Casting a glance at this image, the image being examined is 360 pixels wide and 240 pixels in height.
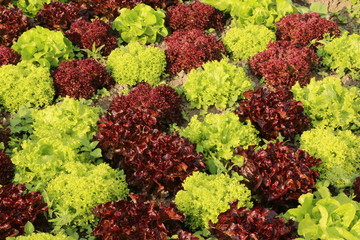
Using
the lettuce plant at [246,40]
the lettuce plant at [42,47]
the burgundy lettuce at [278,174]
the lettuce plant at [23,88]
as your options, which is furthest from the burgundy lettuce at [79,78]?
the burgundy lettuce at [278,174]

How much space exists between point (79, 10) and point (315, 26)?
464 cm

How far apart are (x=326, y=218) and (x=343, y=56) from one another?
13.6 ft

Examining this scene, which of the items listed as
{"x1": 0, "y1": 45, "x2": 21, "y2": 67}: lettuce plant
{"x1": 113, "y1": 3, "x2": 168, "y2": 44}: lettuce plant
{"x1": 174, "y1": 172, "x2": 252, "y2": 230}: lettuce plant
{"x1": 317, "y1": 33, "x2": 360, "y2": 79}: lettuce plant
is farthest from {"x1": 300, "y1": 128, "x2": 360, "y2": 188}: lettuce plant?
{"x1": 0, "y1": 45, "x2": 21, "y2": 67}: lettuce plant

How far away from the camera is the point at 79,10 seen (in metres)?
10.2

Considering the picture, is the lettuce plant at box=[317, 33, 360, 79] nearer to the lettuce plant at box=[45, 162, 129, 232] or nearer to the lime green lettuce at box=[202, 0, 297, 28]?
the lime green lettuce at box=[202, 0, 297, 28]

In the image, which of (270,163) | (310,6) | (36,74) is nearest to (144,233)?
(270,163)

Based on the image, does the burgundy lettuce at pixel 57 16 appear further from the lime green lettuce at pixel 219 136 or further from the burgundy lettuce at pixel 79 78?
the lime green lettuce at pixel 219 136

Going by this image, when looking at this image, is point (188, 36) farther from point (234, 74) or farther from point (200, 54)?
point (234, 74)

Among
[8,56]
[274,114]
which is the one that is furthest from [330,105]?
[8,56]

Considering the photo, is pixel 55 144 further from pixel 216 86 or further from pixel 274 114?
pixel 274 114

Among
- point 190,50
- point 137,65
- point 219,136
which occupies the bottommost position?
point 219,136

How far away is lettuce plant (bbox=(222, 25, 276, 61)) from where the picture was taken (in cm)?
927

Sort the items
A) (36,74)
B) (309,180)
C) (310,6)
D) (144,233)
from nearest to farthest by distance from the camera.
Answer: (144,233)
(309,180)
(36,74)
(310,6)

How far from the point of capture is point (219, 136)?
23.0 ft
